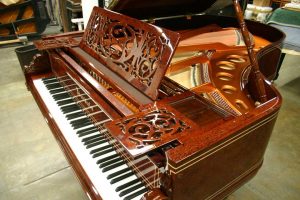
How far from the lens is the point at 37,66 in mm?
2428

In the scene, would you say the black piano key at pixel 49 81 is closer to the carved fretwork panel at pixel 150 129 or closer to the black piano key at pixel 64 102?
the black piano key at pixel 64 102

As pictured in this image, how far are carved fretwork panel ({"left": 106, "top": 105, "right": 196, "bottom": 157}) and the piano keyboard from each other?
192mm

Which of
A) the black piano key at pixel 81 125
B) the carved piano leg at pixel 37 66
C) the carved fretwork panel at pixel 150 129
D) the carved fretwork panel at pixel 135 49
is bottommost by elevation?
the black piano key at pixel 81 125

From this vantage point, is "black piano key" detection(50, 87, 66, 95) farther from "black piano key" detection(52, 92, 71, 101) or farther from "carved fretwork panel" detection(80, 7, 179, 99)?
"carved fretwork panel" detection(80, 7, 179, 99)

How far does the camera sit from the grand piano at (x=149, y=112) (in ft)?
3.67

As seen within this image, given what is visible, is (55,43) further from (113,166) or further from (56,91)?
(113,166)

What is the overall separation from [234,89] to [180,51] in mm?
887

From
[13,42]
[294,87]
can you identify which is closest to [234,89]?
[294,87]

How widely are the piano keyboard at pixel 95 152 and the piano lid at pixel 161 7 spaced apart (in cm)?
107

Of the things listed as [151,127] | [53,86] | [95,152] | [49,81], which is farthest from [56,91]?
[151,127]

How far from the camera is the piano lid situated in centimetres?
246

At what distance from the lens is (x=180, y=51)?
9.27ft

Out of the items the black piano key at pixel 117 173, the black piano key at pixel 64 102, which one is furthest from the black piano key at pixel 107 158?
the black piano key at pixel 64 102

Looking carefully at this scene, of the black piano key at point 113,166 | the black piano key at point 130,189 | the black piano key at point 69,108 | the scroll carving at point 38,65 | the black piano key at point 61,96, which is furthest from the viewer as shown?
the scroll carving at point 38,65
